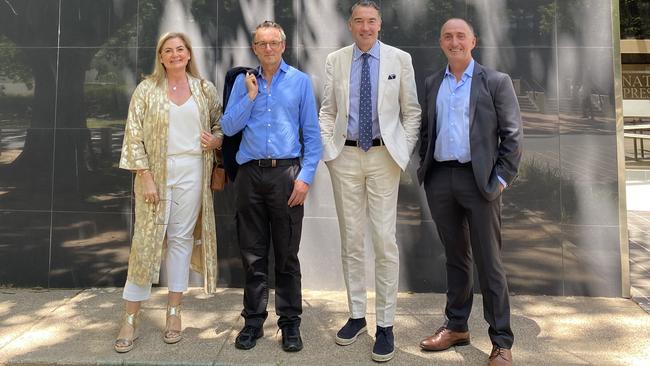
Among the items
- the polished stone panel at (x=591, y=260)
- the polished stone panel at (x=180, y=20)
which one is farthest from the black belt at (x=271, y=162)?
the polished stone panel at (x=591, y=260)

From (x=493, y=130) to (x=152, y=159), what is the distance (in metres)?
2.27

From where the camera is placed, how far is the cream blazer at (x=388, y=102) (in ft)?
10.7

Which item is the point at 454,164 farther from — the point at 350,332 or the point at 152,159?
the point at 152,159

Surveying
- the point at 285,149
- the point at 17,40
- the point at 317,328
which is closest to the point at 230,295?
the point at 317,328

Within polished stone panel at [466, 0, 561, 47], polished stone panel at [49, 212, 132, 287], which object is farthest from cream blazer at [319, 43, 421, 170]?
polished stone panel at [49, 212, 132, 287]

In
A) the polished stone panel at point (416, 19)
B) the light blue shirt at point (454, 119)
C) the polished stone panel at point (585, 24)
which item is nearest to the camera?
the light blue shirt at point (454, 119)

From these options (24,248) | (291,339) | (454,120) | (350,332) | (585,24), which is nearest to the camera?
(454,120)

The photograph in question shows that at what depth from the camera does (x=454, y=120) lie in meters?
3.16

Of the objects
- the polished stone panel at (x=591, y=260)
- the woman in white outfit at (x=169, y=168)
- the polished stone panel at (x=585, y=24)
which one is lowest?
the polished stone panel at (x=591, y=260)

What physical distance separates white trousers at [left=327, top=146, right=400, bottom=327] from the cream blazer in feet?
0.30

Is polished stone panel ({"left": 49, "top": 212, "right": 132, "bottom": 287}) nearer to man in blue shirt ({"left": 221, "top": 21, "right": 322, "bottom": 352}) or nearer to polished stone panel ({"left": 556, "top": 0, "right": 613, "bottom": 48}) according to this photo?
man in blue shirt ({"left": 221, "top": 21, "right": 322, "bottom": 352})

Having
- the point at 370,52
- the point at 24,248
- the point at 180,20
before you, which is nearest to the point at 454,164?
the point at 370,52

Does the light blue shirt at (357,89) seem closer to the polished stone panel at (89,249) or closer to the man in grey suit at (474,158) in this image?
the man in grey suit at (474,158)

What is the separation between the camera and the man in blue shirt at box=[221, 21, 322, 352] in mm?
3262
